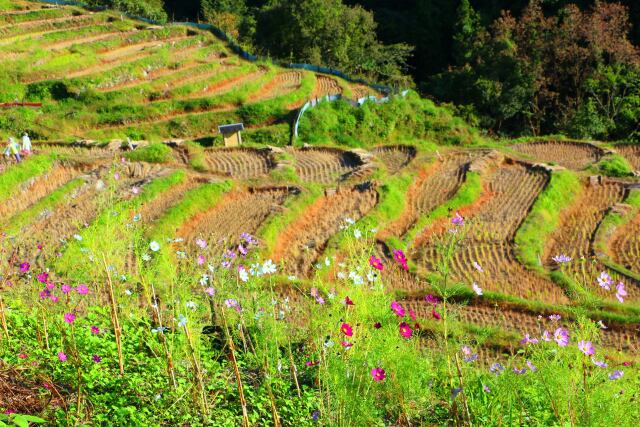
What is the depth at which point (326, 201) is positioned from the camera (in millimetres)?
13375

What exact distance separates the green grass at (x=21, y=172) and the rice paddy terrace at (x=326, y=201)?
0.03m

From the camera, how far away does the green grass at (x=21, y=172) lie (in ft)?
40.1

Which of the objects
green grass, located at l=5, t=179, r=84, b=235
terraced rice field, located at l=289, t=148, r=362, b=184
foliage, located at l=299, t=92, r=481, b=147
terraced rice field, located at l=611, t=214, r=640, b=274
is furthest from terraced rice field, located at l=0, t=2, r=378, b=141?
terraced rice field, located at l=611, t=214, r=640, b=274

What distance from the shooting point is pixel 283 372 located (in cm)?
576

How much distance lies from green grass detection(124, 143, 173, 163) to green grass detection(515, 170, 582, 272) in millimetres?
8615

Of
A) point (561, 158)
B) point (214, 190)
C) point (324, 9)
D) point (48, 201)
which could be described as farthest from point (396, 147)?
point (324, 9)

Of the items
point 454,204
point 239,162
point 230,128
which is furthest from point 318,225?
point 230,128

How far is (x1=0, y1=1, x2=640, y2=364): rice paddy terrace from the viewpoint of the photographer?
9695 millimetres

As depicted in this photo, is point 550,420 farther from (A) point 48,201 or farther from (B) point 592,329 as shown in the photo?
(A) point 48,201

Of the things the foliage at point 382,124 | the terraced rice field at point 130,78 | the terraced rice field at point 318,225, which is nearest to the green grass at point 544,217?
the terraced rice field at point 318,225

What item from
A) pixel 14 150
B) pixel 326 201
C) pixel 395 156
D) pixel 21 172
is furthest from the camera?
pixel 395 156

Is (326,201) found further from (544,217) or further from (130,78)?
(130,78)

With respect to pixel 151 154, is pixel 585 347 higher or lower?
higher

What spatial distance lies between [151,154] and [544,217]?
928cm
